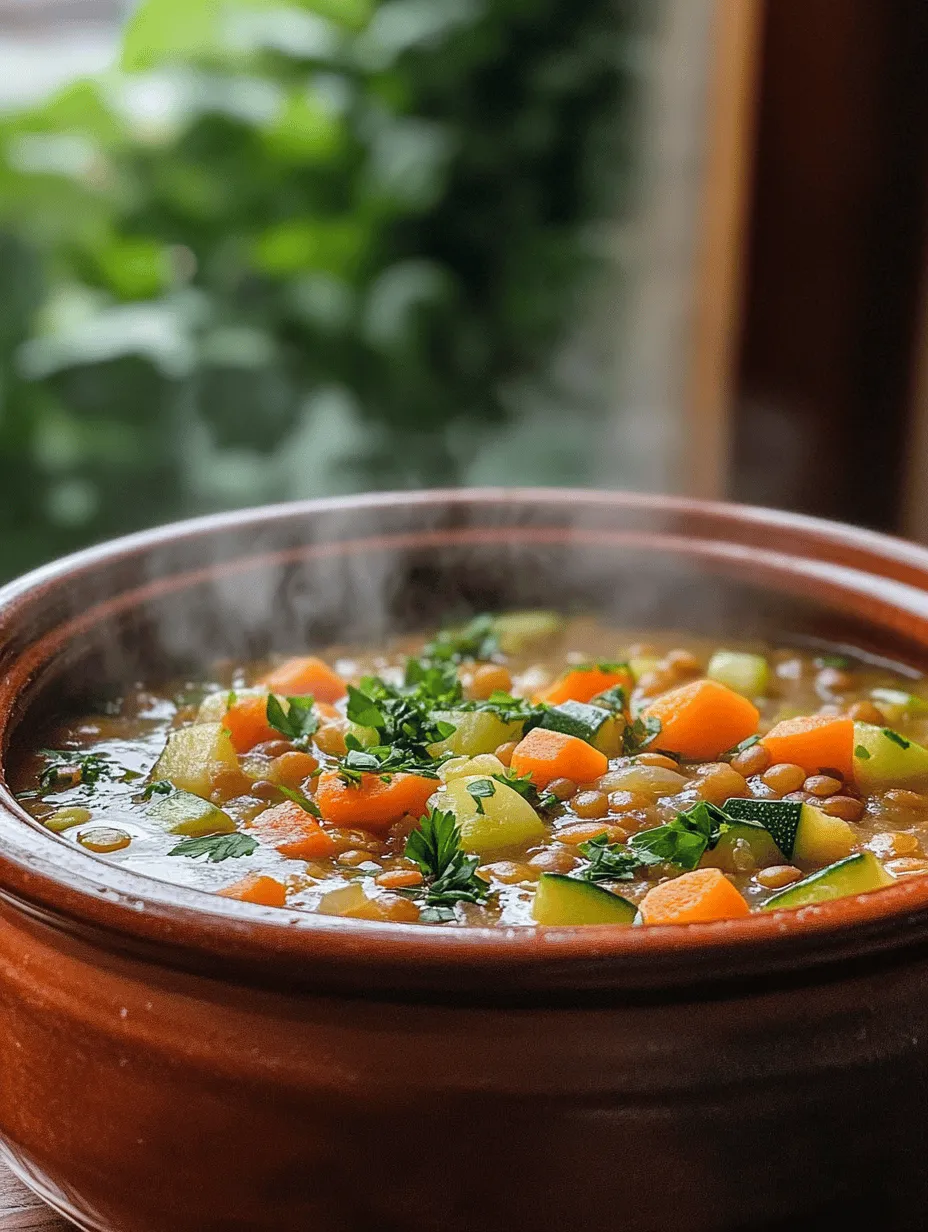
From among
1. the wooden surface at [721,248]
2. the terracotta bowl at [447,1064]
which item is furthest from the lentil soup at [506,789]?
the wooden surface at [721,248]

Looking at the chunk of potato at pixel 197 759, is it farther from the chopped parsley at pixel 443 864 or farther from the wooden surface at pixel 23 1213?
the wooden surface at pixel 23 1213

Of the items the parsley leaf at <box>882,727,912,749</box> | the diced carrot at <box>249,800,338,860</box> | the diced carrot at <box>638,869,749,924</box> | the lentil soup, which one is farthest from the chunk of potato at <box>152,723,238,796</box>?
the parsley leaf at <box>882,727,912,749</box>

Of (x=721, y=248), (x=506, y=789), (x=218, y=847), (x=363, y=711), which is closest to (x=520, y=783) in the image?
(x=506, y=789)

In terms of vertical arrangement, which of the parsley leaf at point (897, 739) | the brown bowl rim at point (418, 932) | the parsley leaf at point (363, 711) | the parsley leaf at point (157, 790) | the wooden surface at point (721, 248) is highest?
the wooden surface at point (721, 248)

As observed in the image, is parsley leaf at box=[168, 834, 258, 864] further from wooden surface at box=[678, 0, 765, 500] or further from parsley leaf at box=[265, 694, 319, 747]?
wooden surface at box=[678, 0, 765, 500]

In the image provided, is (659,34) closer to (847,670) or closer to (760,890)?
(847,670)

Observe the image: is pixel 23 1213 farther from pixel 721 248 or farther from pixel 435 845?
pixel 721 248
